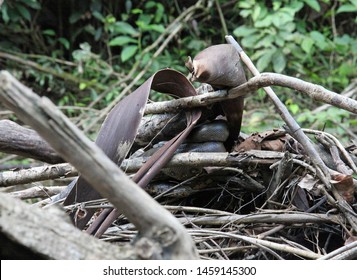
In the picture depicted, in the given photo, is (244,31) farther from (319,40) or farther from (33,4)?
Answer: (33,4)

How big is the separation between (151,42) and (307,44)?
103 centimetres

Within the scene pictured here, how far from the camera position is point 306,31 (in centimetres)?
370

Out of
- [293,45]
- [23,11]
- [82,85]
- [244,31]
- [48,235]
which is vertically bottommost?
[82,85]

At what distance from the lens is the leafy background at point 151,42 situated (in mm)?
3268

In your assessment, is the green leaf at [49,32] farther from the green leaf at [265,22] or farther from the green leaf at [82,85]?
the green leaf at [265,22]

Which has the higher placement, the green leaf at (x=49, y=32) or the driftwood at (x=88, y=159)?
the driftwood at (x=88, y=159)

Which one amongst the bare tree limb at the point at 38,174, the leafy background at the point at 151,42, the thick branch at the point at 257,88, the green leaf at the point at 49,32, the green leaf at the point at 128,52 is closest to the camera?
the thick branch at the point at 257,88

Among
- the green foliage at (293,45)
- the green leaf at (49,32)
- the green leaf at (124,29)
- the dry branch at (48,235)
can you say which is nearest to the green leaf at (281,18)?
the green foliage at (293,45)

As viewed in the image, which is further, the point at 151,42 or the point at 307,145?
the point at 151,42

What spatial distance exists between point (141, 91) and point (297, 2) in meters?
2.54

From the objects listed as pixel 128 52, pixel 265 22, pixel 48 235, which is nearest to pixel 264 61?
pixel 265 22

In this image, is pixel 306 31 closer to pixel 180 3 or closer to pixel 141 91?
pixel 180 3

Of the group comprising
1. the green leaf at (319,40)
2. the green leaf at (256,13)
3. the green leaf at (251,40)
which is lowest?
the green leaf at (319,40)

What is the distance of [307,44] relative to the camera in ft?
10.6
